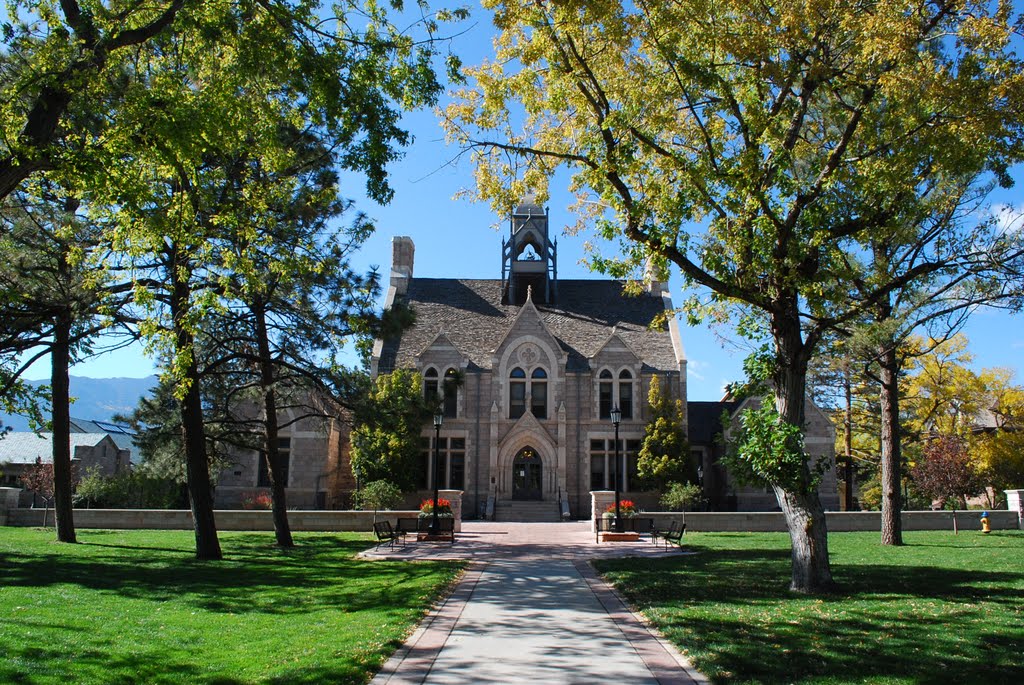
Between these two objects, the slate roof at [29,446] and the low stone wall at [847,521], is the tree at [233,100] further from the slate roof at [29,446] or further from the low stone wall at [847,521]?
the slate roof at [29,446]

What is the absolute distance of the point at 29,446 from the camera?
50250 millimetres

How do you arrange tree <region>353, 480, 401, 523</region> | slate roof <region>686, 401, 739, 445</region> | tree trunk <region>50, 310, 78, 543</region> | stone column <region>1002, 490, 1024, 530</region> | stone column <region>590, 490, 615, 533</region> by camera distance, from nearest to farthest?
tree trunk <region>50, 310, 78, 543</region>, stone column <region>1002, 490, 1024, 530</region>, stone column <region>590, 490, 615, 533</region>, tree <region>353, 480, 401, 523</region>, slate roof <region>686, 401, 739, 445</region>

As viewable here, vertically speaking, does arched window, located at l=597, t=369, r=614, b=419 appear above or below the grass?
above

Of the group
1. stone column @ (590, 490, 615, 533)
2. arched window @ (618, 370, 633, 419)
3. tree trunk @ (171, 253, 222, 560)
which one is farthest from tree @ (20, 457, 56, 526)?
arched window @ (618, 370, 633, 419)

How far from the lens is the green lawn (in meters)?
7.37

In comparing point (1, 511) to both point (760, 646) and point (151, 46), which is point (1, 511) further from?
point (760, 646)

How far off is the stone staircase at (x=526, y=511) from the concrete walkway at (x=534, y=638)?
17.4m

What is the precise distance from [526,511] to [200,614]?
25905 millimetres

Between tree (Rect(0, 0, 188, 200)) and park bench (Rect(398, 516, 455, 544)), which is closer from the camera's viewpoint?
tree (Rect(0, 0, 188, 200))

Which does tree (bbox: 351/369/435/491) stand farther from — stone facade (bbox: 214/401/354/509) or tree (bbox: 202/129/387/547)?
tree (bbox: 202/129/387/547)

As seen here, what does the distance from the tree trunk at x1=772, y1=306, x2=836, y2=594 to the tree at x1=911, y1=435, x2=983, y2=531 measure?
19872mm

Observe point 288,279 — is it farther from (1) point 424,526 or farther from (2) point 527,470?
(2) point 527,470

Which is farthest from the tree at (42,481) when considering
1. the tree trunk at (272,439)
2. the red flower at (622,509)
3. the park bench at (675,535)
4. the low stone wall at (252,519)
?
the park bench at (675,535)

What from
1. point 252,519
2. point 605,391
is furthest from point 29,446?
point 605,391
